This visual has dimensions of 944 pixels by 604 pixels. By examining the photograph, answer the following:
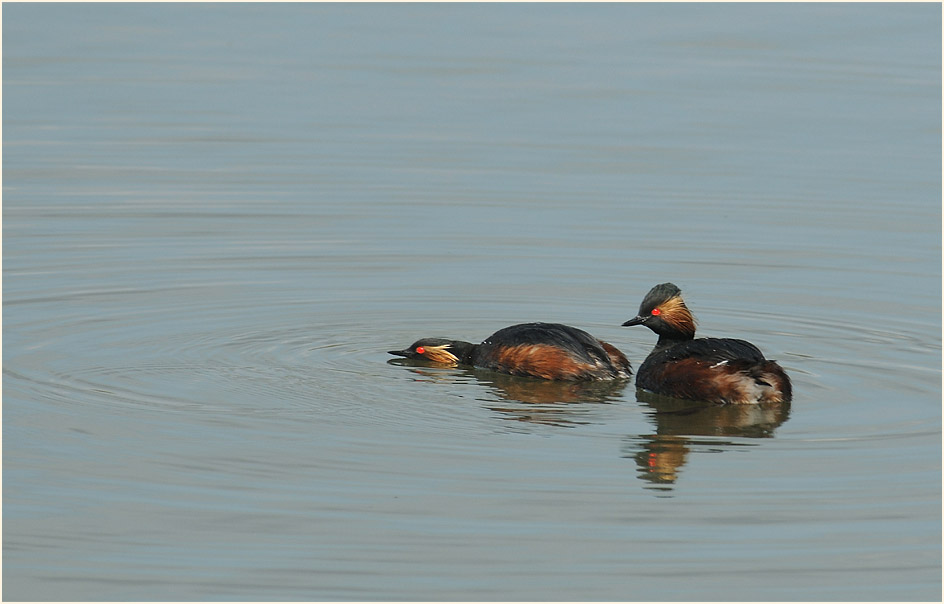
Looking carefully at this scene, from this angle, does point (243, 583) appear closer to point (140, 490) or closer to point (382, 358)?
point (140, 490)

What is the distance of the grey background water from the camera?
7852 mm

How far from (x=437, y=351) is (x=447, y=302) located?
151 centimetres

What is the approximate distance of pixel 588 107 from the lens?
19.3m

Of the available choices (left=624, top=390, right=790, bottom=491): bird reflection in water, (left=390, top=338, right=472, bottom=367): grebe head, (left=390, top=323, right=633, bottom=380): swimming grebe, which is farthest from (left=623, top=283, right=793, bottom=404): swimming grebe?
(left=390, top=338, right=472, bottom=367): grebe head

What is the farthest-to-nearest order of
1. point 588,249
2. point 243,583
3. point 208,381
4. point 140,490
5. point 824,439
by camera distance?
1. point 588,249
2. point 208,381
3. point 824,439
4. point 140,490
5. point 243,583

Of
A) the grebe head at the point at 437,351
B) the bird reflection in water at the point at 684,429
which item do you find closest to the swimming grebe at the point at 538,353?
the grebe head at the point at 437,351

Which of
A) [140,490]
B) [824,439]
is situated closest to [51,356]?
[140,490]

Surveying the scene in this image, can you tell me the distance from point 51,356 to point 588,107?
9418 millimetres

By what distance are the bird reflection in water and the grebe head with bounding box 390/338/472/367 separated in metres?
1.36

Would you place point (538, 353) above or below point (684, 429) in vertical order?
above

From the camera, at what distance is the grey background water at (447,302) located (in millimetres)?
7852

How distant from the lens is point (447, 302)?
12953 mm

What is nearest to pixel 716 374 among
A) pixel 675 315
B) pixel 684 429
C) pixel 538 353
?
pixel 684 429

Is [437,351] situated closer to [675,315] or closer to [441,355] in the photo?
[441,355]
